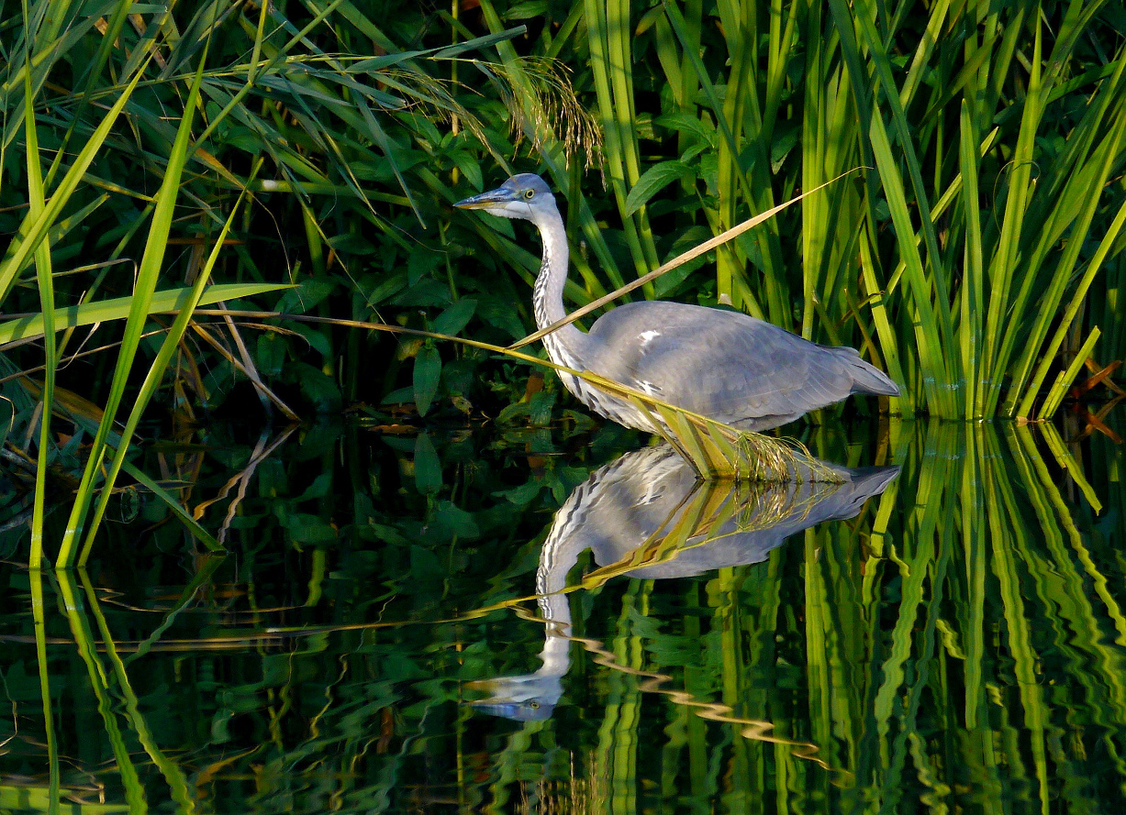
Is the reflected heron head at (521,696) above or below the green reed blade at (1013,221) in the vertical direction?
below

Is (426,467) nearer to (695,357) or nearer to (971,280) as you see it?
(695,357)

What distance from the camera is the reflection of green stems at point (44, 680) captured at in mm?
1457

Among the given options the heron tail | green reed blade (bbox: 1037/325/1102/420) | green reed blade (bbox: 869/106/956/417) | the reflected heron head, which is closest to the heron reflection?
the reflected heron head

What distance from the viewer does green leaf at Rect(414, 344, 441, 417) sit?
4684 mm

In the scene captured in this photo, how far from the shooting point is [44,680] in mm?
1814

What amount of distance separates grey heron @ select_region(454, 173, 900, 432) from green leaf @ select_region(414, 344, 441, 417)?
61 centimetres

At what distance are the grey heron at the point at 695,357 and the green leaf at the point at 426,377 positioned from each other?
23.9 inches

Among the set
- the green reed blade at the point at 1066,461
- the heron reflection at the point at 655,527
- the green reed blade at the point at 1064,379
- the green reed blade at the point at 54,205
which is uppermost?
the green reed blade at the point at 1064,379

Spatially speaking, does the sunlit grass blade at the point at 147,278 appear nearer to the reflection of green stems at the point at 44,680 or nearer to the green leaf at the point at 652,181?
the reflection of green stems at the point at 44,680

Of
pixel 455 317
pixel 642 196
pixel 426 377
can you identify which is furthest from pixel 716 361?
pixel 426 377

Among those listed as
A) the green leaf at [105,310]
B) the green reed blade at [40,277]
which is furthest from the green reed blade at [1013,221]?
the green reed blade at [40,277]

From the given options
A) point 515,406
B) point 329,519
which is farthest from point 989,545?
point 515,406

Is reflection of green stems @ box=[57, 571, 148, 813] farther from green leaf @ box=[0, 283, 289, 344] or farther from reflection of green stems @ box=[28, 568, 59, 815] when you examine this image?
green leaf @ box=[0, 283, 289, 344]

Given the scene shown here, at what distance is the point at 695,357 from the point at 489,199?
0.91 m
